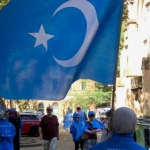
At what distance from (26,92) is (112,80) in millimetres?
955

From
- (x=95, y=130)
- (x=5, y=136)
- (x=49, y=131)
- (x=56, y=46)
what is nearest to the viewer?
(x=56, y=46)

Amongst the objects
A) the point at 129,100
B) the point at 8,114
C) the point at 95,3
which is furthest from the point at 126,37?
the point at 95,3

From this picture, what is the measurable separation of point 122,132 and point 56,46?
1.89 meters

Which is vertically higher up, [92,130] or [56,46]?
[56,46]

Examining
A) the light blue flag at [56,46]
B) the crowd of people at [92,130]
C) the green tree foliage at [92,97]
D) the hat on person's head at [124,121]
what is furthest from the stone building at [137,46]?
the green tree foliage at [92,97]

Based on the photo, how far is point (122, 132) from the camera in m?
4.36

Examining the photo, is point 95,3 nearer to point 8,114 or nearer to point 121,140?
point 121,140

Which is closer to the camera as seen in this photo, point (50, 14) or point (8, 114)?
point (50, 14)

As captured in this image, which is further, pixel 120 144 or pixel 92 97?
pixel 92 97

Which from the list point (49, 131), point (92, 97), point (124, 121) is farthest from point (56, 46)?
point (92, 97)

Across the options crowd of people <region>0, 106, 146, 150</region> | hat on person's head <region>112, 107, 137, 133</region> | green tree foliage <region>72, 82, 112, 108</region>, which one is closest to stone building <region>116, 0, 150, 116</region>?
crowd of people <region>0, 106, 146, 150</region>

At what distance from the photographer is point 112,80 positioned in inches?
226

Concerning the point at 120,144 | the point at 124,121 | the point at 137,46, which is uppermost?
the point at 137,46

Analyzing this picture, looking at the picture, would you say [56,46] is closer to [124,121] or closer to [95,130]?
[124,121]
